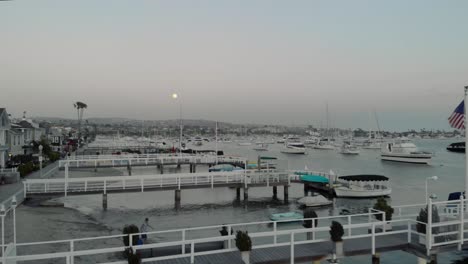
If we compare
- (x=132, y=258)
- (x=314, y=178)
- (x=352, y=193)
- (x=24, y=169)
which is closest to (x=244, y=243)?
(x=132, y=258)

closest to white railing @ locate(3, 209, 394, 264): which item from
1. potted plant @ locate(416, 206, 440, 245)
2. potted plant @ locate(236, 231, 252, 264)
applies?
potted plant @ locate(416, 206, 440, 245)

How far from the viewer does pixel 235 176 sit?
38.3 meters

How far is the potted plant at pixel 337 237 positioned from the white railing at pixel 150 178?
20860 millimetres

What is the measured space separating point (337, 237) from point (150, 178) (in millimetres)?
21700

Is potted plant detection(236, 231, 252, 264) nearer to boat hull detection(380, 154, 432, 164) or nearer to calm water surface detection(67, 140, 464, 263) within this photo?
calm water surface detection(67, 140, 464, 263)

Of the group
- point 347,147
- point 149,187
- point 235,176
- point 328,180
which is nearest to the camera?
point 149,187

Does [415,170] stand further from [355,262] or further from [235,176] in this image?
[355,262]

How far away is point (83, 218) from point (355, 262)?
19306 millimetres

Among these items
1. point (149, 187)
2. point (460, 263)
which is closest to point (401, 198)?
point (460, 263)

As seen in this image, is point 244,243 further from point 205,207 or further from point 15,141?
point 15,141

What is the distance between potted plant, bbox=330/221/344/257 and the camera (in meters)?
14.3

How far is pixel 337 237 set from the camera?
14.3 meters

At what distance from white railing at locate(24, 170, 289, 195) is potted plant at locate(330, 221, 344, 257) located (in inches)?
821

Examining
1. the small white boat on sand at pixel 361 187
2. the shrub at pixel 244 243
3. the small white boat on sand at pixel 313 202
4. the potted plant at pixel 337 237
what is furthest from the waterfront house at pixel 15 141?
the potted plant at pixel 337 237
